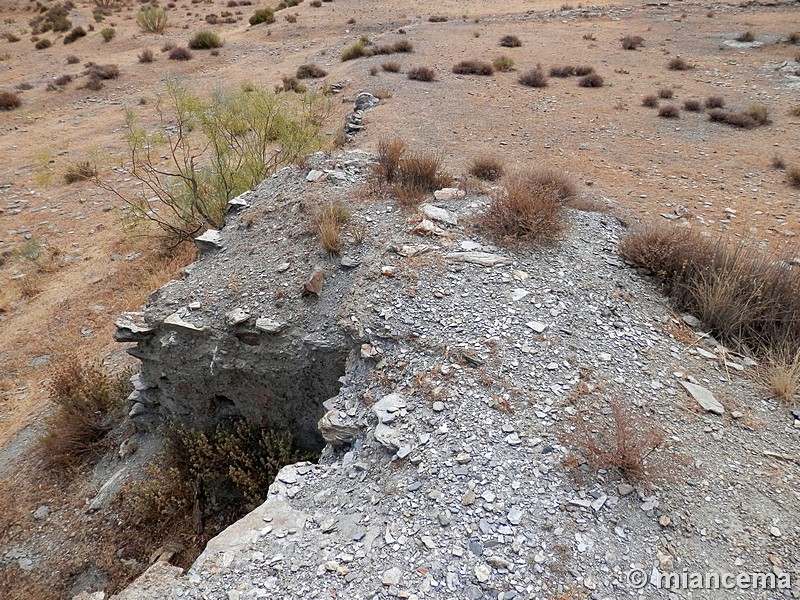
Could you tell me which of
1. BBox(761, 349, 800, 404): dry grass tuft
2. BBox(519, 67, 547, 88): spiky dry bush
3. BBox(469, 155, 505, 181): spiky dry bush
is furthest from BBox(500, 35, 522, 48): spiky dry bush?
BBox(761, 349, 800, 404): dry grass tuft

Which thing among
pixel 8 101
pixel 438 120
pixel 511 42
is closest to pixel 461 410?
pixel 438 120

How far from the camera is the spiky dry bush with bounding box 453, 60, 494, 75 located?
16.0m

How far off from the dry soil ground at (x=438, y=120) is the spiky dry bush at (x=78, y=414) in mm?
476

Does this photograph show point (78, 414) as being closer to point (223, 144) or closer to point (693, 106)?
point (223, 144)

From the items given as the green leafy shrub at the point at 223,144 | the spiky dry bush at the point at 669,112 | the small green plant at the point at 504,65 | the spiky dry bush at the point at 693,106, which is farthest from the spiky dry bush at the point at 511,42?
the green leafy shrub at the point at 223,144

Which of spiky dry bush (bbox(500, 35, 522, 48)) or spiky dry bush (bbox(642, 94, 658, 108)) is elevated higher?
spiky dry bush (bbox(500, 35, 522, 48))

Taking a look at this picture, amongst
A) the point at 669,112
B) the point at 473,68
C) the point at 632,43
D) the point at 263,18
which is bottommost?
the point at 669,112

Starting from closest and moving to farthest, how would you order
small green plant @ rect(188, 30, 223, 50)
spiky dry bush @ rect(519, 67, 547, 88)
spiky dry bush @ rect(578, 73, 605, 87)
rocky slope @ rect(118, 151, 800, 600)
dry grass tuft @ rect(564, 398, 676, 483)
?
rocky slope @ rect(118, 151, 800, 600), dry grass tuft @ rect(564, 398, 676, 483), spiky dry bush @ rect(578, 73, 605, 87), spiky dry bush @ rect(519, 67, 547, 88), small green plant @ rect(188, 30, 223, 50)

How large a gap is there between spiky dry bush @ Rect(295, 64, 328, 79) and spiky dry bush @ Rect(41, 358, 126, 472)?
13.8 m

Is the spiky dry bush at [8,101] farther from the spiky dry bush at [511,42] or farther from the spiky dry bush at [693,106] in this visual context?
the spiky dry bush at [693,106]

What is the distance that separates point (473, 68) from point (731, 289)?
14.1m

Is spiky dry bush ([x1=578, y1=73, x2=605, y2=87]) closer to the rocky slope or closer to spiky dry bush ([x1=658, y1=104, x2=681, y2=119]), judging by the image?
spiky dry bush ([x1=658, y1=104, x2=681, y2=119])

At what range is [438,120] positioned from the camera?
1230cm

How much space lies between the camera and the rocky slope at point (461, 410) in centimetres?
279
